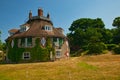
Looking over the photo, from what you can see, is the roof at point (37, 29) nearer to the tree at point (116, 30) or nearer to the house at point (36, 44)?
the house at point (36, 44)

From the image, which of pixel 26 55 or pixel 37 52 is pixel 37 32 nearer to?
pixel 37 52

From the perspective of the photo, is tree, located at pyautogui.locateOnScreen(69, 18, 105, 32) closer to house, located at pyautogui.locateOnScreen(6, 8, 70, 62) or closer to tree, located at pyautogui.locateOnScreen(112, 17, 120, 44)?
tree, located at pyautogui.locateOnScreen(112, 17, 120, 44)

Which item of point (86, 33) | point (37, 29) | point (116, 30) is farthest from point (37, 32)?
point (116, 30)

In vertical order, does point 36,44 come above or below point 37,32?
below

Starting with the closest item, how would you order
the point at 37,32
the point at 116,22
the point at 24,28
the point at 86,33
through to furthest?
the point at 37,32
the point at 24,28
the point at 86,33
the point at 116,22

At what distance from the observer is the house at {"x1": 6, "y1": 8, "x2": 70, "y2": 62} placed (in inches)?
2000

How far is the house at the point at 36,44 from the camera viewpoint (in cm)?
5081

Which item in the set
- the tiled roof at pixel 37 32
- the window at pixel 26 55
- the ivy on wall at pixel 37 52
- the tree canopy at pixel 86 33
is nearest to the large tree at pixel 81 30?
the tree canopy at pixel 86 33

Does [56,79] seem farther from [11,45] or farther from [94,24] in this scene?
[94,24]

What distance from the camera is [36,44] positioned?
50875 millimetres

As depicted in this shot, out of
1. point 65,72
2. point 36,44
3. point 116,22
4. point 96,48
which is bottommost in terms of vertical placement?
point 65,72

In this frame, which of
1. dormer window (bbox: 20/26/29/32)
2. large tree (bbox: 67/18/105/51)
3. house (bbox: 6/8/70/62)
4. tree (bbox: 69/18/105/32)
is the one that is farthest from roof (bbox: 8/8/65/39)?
tree (bbox: 69/18/105/32)

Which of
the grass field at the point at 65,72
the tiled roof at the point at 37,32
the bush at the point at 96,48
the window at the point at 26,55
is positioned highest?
the tiled roof at the point at 37,32

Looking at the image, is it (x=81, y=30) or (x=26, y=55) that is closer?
(x=26, y=55)
